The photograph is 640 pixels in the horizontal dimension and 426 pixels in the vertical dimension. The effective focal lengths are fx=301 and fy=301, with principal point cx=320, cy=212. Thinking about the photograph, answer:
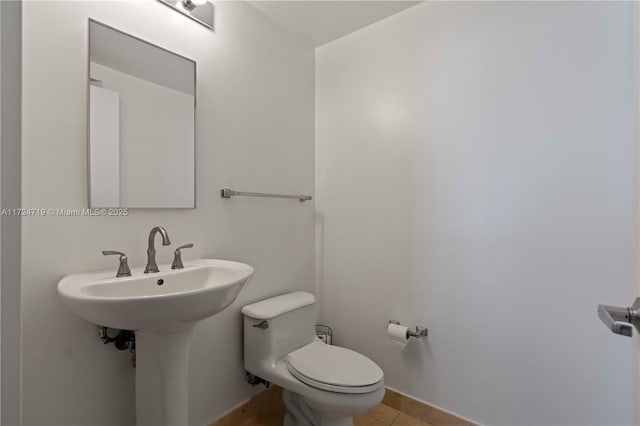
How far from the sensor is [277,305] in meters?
1.58

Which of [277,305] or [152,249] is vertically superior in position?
[152,249]

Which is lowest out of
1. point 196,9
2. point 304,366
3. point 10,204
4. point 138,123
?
point 304,366

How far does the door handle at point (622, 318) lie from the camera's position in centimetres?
56

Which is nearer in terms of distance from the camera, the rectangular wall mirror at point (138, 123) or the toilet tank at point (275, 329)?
the rectangular wall mirror at point (138, 123)

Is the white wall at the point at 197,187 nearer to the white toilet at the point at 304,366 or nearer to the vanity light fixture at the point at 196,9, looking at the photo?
the vanity light fixture at the point at 196,9

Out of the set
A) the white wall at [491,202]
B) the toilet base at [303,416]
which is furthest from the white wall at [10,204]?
the white wall at [491,202]

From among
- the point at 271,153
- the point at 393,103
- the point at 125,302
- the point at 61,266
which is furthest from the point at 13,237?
the point at 393,103

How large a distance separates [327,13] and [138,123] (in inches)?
46.6

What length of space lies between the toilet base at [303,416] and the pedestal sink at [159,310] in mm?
518

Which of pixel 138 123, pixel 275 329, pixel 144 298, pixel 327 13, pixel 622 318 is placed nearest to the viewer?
pixel 622 318

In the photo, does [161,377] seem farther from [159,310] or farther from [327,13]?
[327,13]

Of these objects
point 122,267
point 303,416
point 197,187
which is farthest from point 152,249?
point 303,416

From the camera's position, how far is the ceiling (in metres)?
1.62

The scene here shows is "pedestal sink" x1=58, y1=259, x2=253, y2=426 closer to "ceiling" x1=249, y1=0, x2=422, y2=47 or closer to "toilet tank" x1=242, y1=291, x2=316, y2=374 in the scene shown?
"toilet tank" x1=242, y1=291, x2=316, y2=374
